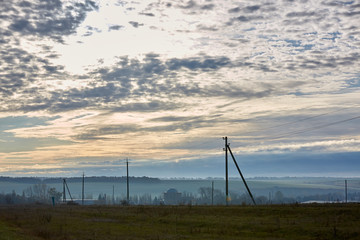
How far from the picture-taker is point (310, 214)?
38.5 metres

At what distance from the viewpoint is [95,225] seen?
43750 mm

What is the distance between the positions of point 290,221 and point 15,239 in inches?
889

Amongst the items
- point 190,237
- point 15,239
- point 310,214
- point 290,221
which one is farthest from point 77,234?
point 310,214

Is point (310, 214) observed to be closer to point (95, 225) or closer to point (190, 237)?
point (190, 237)

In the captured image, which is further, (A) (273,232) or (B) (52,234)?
(B) (52,234)

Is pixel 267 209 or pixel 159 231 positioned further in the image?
pixel 267 209

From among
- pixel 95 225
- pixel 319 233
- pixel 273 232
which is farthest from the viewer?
pixel 95 225

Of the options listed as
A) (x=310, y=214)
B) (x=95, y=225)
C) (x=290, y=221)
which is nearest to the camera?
(x=290, y=221)

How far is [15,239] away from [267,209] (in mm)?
25017

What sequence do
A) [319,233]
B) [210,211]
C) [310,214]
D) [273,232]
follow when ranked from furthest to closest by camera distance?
[210,211], [310,214], [273,232], [319,233]

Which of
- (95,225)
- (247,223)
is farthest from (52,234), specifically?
(247,223)

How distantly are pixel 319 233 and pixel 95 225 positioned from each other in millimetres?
23621

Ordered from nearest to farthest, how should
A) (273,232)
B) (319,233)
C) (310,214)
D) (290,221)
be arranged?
(319,233) → (273,232) → (290,221) → (310,214)

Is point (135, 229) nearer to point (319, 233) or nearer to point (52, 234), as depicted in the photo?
point (52, 234)
